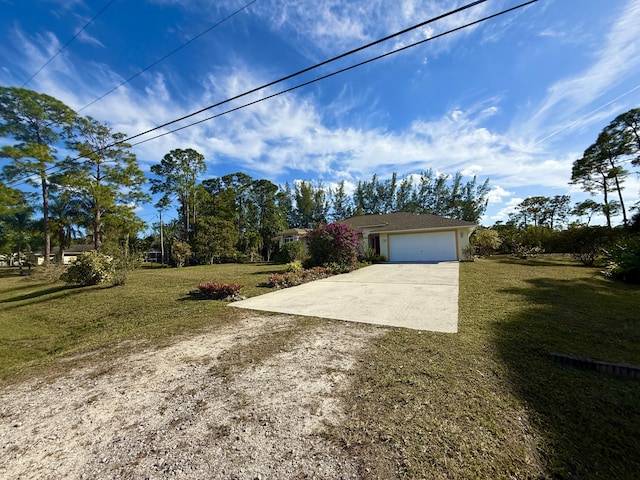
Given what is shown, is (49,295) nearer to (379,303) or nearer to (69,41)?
(69,41)

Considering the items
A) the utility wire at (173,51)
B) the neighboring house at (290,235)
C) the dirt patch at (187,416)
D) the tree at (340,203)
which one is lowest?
the dirt patch at (187,416)

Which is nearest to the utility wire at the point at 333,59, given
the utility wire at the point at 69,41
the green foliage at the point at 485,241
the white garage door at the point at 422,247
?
the utility wire at the point at 69,41

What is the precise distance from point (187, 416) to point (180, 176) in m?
32.2

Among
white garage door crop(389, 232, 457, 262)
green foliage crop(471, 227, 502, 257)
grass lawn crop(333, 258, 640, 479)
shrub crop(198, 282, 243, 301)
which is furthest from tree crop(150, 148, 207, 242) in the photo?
grass lawn crop(333, 258, 640, 479)

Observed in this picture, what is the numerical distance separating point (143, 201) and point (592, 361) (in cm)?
2673

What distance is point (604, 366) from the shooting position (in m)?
2.94

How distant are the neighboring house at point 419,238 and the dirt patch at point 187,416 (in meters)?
14.7

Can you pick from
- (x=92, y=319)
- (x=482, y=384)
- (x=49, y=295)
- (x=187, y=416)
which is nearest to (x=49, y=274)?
(x=49, y=295)

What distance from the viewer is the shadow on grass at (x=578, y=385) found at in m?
1.79

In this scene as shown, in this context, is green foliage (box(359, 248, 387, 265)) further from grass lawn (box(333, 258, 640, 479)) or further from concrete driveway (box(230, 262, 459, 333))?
grass lawn (box(333, 258, 640, 479))

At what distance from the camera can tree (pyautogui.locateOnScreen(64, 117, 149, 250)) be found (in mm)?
18391

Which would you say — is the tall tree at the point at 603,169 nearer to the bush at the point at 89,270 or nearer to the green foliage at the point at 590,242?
the green foliage at the point at 590,242

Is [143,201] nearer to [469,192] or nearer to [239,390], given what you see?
[239,390]

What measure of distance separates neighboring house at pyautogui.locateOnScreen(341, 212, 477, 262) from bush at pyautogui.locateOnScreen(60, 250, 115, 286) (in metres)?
13.6
